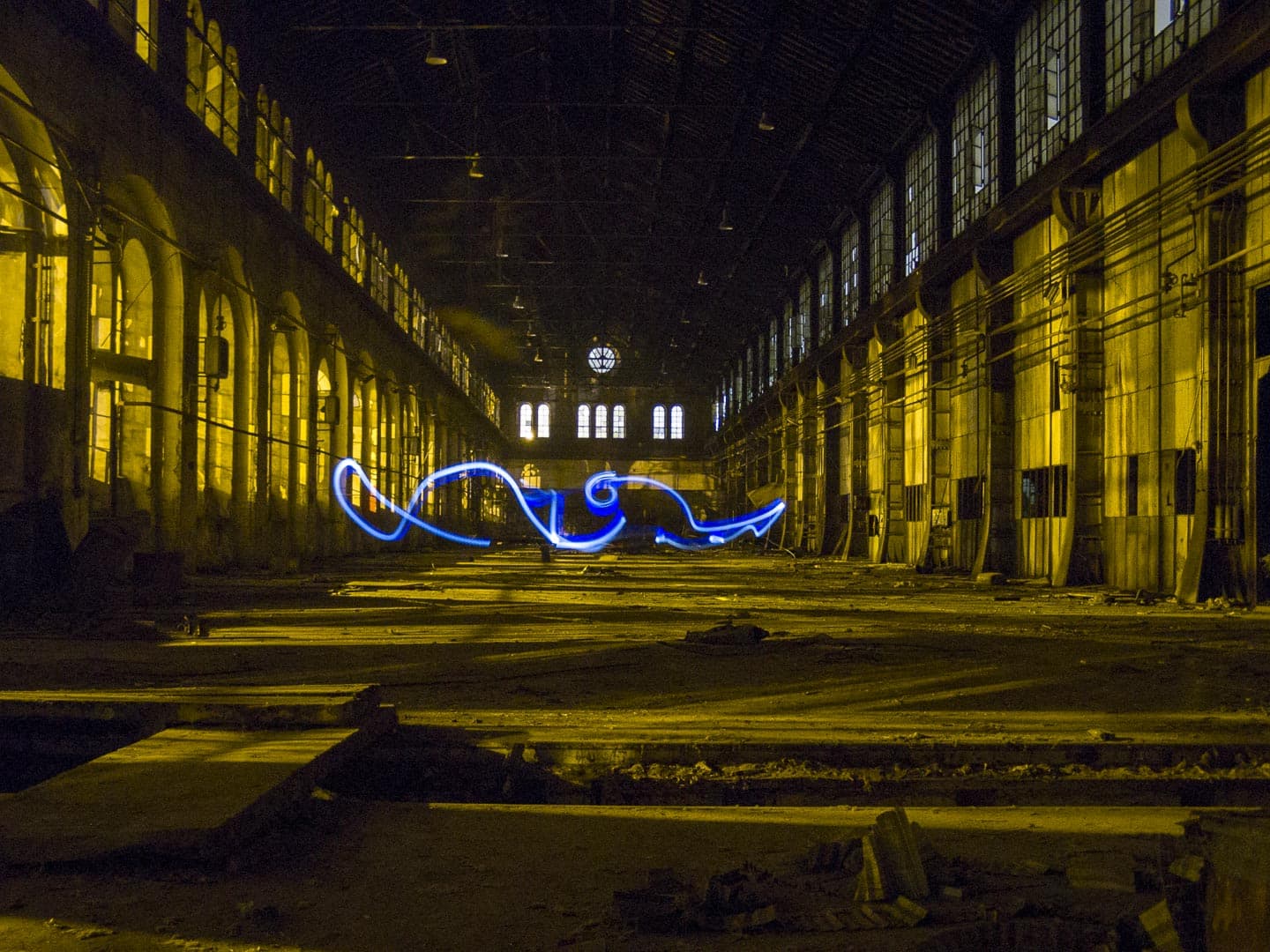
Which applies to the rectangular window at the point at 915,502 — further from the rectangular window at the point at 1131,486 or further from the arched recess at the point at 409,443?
the arched recess at the point at 409,443

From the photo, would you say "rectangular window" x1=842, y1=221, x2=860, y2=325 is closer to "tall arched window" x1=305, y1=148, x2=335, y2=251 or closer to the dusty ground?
"tall arched window" x1=305, y1=148, x2=335, y2=251

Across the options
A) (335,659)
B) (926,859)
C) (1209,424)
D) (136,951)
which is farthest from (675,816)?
(1209,424)

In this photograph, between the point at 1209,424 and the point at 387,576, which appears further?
the point at 387,576

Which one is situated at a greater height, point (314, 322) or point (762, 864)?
point (314, 322)

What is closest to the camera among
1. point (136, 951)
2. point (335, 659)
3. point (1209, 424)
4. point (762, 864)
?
point (136, 951)

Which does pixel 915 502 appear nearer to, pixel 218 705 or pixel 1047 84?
pixel 1047 84

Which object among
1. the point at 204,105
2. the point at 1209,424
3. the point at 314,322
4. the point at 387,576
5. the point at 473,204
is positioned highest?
the point at 473,204

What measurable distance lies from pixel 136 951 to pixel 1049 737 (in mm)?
4326

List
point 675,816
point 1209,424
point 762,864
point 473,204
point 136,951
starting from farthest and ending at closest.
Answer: point 473,204 < point 1209,424 < point 675,816 < point 762,864 < point 136,951

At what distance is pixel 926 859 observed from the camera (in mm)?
3330

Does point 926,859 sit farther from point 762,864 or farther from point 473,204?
point 473,204

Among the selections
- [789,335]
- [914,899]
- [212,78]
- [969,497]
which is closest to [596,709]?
[914,899]

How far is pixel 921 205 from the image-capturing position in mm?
25953

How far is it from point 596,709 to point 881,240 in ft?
81.6
